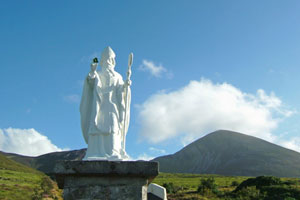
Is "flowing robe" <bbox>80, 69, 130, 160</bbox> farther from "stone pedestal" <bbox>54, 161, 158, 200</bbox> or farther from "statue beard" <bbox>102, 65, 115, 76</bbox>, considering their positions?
"stone pedestal" <bbox>54, 161, 158, 200</bbox>

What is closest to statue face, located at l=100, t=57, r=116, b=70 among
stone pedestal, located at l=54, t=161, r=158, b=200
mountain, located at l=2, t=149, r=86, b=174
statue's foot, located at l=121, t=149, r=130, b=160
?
statue's foot, located at l=121, t=149, r=130, b=160

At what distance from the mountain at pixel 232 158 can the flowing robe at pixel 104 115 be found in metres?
102

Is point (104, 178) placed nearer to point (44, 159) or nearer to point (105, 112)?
point (105, 112)

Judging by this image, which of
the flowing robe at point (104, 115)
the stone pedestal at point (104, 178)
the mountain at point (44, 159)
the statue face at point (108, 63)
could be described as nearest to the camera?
the stone pedestal at point (104, 178)

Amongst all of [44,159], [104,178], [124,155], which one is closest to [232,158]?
[44,159]

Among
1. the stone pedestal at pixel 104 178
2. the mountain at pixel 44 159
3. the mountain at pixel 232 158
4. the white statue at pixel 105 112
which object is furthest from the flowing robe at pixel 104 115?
the mountain at pixel 232 158

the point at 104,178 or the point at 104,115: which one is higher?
the point at 104,115

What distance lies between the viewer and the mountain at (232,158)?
343 ft

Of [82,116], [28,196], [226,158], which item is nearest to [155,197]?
[82,116]

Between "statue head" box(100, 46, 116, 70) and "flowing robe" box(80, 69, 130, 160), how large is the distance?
A: 23 centimetres

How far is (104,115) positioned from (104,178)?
1867 mm

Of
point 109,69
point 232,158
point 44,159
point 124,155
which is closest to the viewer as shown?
point 124,155

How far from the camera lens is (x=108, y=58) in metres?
7.92

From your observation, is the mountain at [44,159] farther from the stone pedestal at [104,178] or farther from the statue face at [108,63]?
the stone pedestal at [104,178]
